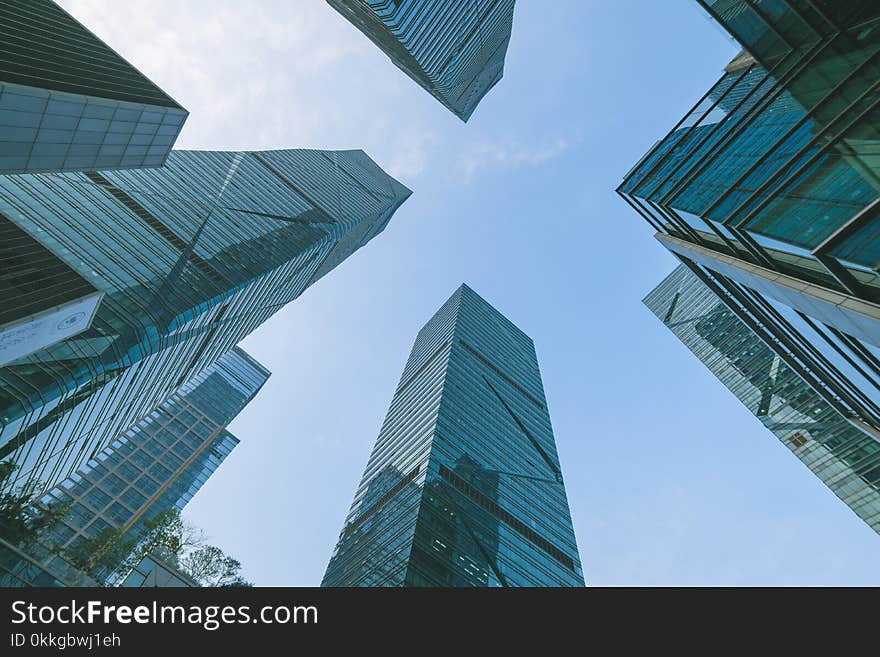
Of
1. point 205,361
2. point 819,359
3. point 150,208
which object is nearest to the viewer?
point 819,359

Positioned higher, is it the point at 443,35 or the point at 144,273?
the point at 443,35

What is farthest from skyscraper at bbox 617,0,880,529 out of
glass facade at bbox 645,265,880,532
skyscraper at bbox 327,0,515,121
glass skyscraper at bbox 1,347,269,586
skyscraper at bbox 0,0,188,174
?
glass skyscraper at bbox 1,347,269,586

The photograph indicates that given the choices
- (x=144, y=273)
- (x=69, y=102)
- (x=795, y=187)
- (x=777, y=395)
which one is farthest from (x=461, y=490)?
(x=69, y=102)

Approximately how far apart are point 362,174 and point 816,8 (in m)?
114

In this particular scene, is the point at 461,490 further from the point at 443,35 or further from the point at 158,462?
the point at 443,35

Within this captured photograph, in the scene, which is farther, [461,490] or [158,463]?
[158,463]

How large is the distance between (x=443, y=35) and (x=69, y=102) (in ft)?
263

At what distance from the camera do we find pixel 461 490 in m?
56.7

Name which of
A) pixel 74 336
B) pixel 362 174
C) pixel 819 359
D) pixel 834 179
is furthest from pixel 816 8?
pixel 362 174

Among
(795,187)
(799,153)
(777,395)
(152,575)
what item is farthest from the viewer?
(777,395)
